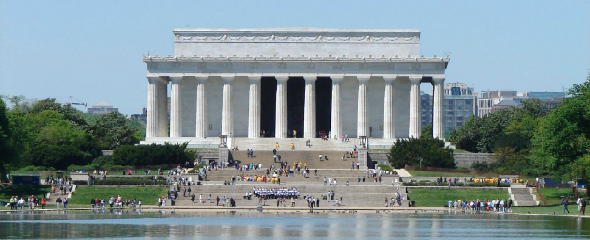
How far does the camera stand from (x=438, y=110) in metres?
148

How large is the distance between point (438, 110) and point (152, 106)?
117ft

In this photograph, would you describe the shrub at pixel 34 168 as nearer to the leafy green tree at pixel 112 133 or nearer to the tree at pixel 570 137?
the leafy green tree at pixel 112 133

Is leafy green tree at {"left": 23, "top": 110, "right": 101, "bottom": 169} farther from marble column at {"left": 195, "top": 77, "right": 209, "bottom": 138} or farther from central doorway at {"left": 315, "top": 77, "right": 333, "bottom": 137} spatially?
central doorway at {"left": 315, "top": 77, "right": 333, "bottom": 137}

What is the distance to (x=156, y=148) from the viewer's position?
130m

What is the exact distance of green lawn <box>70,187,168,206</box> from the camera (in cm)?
10800

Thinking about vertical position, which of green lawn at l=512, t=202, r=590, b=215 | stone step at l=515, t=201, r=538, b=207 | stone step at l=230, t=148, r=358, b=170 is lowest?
green lawn at l=512, t=202, r=590, b=215

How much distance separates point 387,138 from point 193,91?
2533cm

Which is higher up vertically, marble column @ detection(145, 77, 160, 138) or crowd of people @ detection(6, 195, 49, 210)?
marble column @ detection(145, 77, 160, 138)

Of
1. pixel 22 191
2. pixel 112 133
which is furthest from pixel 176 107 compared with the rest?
pixel 22 191

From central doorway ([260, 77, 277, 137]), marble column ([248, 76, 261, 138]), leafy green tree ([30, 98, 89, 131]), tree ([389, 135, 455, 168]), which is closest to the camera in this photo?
tree ([389, 135, 455, 168])

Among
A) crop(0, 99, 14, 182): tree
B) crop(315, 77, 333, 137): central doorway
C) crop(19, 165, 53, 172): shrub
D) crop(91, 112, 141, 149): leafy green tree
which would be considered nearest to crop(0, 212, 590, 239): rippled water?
crop(0, 99, 14, 182): tree

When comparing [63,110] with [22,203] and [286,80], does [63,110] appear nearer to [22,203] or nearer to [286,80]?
[286,80]

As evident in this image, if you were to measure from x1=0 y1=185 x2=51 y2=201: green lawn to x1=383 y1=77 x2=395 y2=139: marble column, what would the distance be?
49.1m

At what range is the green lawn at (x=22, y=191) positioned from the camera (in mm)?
108312
